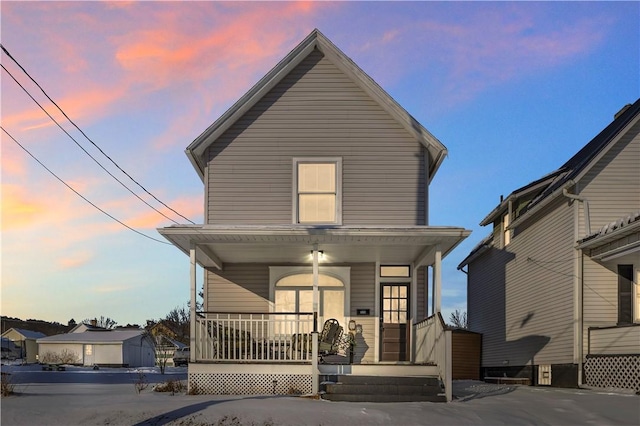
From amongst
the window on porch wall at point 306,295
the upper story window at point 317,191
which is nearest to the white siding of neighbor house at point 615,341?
the window on porch wall at point 306,295

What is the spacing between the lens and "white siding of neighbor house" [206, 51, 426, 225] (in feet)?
50.3

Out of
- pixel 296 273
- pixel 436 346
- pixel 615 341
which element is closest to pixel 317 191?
pixel 296 273

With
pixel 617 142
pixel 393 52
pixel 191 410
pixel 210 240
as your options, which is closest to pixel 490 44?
pixel 393 52

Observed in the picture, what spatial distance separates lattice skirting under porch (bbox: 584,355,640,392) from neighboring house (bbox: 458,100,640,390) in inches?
0.9

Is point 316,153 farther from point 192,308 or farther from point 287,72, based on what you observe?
point 192,308

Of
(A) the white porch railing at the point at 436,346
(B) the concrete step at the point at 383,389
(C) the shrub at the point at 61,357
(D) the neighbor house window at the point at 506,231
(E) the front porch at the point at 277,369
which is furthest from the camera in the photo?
(C) the shrub at the point at 61,357

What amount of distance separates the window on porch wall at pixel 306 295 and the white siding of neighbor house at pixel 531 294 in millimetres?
6090

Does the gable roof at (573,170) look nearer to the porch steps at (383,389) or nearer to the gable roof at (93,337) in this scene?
the porch steps at (383,389)

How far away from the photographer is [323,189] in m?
15.5

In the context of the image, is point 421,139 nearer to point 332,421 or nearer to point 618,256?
point 618,256

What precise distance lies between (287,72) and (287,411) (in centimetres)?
870

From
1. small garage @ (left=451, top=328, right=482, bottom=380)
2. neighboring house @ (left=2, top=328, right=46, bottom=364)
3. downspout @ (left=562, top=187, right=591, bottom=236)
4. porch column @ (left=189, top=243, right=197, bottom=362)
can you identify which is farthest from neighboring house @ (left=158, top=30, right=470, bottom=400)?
neighboring house @ (left=2, top=328, right=46, bottom=364)

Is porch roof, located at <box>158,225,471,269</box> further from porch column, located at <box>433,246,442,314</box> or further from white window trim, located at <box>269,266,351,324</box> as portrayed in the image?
white window trim, located at <box>269,266,351,324</box>

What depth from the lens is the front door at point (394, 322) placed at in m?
15.6
